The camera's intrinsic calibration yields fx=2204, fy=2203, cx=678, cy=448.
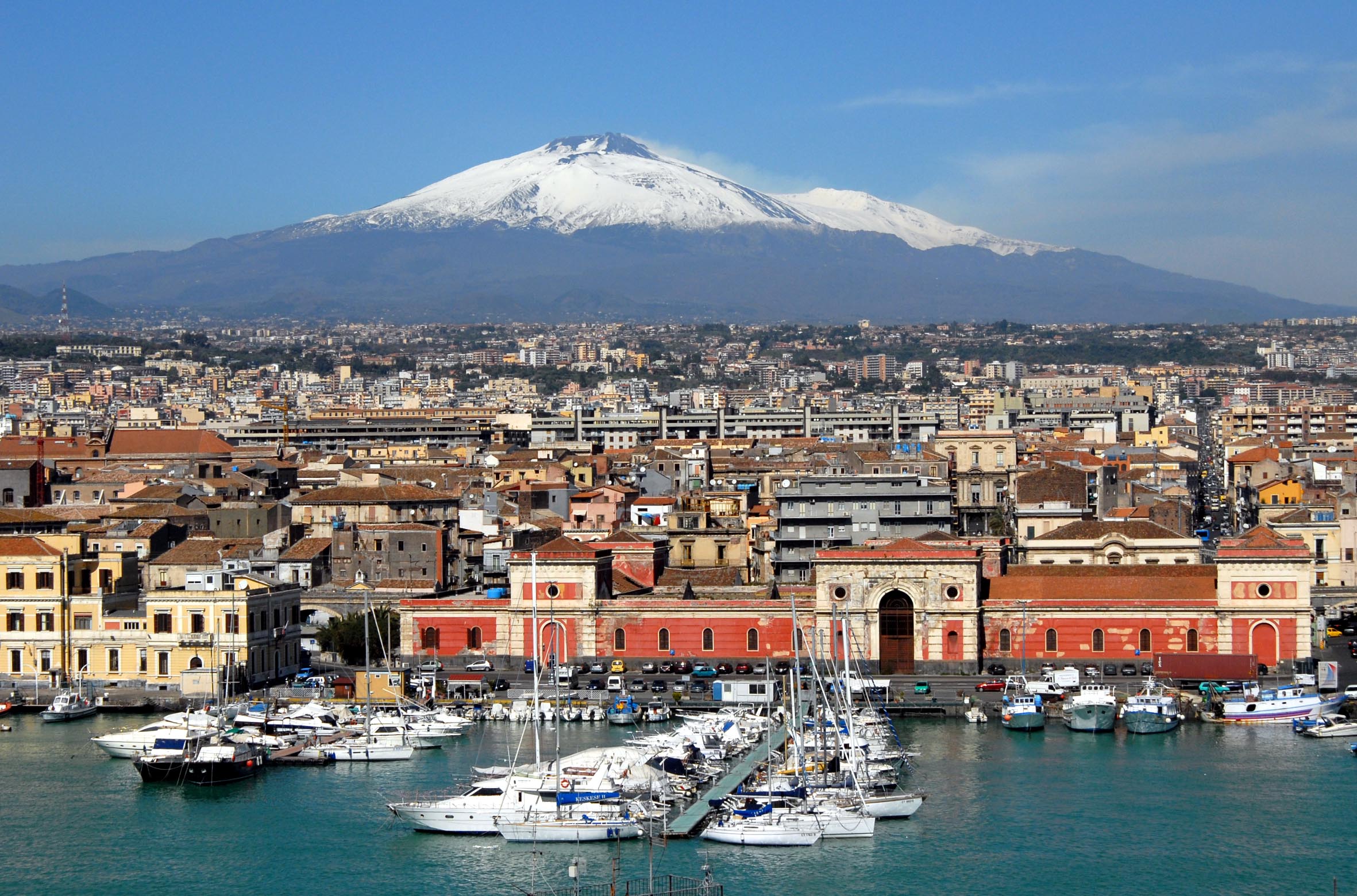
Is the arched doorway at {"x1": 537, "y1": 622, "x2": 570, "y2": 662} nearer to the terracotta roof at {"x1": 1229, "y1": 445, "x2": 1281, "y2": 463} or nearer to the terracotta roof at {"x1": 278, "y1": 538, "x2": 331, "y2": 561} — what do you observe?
the terracotta roof at {"x1": 278, "y1": 538, "x2": 331, "y2": 561}

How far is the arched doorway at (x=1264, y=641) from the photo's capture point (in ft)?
148

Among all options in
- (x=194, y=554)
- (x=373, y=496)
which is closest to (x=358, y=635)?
(x=194, y=554)

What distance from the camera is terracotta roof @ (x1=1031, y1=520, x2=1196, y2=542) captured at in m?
52.1

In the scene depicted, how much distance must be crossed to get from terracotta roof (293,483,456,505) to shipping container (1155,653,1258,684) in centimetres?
2689

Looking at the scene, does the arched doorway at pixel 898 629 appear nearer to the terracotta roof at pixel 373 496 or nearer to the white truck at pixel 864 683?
the white truck at pixel 864 683

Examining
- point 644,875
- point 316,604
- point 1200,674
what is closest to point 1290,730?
point 1200,674

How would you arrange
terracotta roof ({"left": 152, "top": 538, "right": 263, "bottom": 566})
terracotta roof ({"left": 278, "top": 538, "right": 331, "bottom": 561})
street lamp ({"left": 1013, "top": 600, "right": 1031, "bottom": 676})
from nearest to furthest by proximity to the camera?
street lamp ({"left": 1013, "top": 600, "right": 1031, "bottom": 676}) < terracotta roof ({"left": 152, "top": 538, "right": 263, "bottom": 566}) < terracotta roof ({"left": 278, "top": 538, "right": 331, "bottom": 561})

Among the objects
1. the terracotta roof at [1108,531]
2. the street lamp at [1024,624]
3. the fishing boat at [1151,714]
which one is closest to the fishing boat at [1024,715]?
the fishing boat at [1151,714]

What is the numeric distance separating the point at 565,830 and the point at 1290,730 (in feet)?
51.2

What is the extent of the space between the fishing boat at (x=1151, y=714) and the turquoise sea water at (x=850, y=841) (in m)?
0.60

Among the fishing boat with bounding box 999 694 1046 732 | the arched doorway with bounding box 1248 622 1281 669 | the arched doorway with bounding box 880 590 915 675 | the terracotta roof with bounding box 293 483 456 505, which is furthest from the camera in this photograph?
the terracotta roof with bounding box 293 483 456 505

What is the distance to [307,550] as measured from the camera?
5603 centimetres

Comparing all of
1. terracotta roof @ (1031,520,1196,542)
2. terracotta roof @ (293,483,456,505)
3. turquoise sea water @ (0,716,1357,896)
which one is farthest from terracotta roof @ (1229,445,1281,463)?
turquoise sea water @ (0,716,1357,896)

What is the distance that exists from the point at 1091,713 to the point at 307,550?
23.1 metres
